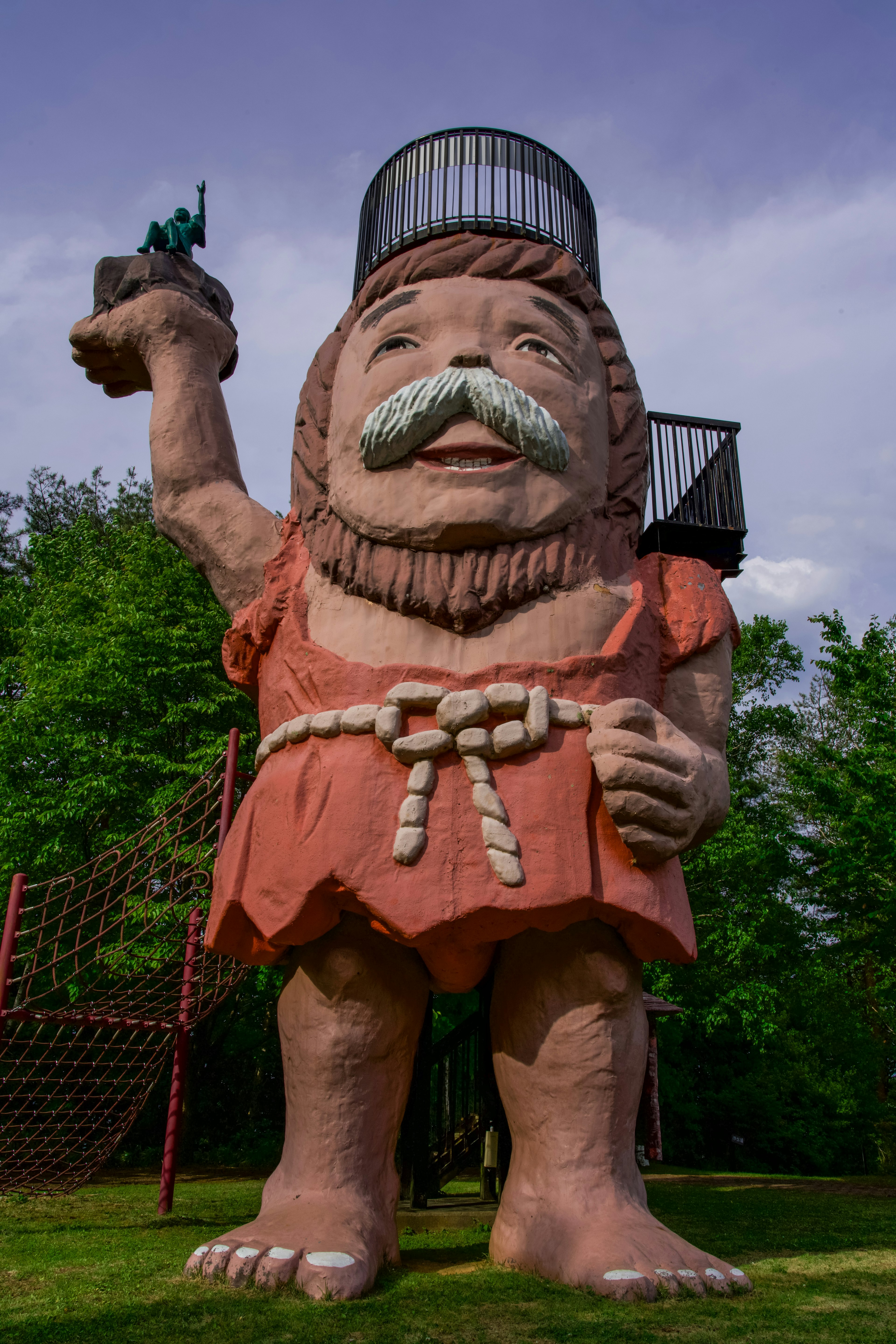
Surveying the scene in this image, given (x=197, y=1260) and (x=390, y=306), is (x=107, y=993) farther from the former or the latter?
(x=390, y=306)

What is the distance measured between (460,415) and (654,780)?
4.58 feet

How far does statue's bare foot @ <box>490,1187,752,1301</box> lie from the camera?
2.53m

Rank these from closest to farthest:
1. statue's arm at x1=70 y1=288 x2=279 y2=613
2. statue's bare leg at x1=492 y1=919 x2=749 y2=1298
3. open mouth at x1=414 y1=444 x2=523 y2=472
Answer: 1. statue's bare leg at x1=492 y1=919 x2=749 y2=1298
2. open mouth at x1=414 y1=444 x2=523 y2=472
3. statue's arm at x1=70 y1=288 x2=279 y2=613

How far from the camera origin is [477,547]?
10.8 ft

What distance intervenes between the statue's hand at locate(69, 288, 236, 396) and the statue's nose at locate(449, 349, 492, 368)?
1356mm

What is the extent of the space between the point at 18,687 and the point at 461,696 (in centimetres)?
1018

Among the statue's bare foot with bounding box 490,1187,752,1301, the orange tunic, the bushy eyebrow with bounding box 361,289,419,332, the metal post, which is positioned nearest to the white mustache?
the bushy eyebrow with bounding box 361,289,419,332

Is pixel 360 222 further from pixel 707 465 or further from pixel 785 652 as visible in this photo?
pixel 785 652

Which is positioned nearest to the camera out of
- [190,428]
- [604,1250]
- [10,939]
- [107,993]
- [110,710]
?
[604,1250]

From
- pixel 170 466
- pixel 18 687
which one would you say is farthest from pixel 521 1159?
pixel 18 687

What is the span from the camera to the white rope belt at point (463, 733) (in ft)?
9.29

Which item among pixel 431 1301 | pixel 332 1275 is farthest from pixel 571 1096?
pixel 332 1275

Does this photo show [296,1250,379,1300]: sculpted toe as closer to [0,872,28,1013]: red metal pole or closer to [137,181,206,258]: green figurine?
[0,872,28,1013]: red metal pole

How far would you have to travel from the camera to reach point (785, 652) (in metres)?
13.7
